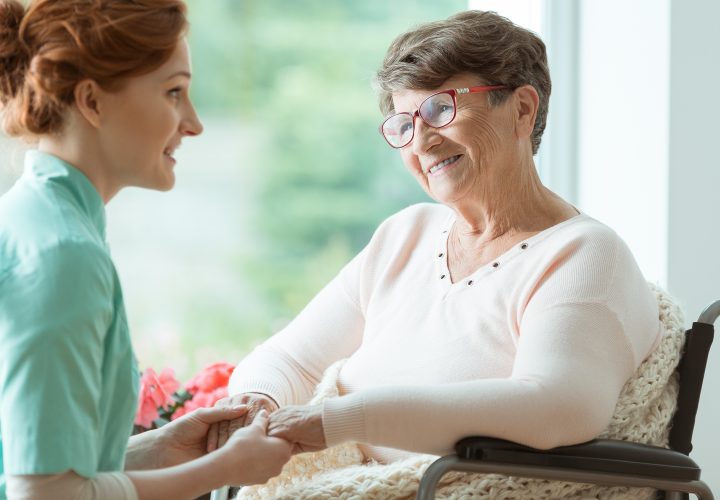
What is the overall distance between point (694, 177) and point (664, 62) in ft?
1.04

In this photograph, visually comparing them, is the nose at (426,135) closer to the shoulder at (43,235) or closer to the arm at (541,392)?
the arm at (541,392)

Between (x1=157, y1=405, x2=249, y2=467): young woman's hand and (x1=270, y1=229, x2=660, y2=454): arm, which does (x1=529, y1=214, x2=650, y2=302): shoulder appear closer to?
(x1=270, y1=229, x2=660, y2=454): arm

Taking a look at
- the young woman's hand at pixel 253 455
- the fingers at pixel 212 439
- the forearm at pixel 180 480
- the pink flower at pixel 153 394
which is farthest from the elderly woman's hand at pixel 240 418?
the pink flower at pixel 153 394

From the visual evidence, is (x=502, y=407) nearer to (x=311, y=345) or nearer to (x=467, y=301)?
(x=467, y=301)

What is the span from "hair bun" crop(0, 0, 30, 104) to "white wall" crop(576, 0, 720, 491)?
1.74 metres

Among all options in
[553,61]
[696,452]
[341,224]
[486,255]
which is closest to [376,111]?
[341,224]

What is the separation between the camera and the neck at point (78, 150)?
1.41 meters

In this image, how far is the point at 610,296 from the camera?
174cm

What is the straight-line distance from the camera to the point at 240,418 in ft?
6.16

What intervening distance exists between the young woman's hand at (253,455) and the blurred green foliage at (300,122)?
134cm

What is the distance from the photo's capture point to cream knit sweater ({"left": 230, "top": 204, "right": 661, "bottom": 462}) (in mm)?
1622

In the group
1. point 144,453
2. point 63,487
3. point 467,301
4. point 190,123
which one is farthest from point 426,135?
point 63,487

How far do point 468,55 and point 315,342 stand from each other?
0.72 meters

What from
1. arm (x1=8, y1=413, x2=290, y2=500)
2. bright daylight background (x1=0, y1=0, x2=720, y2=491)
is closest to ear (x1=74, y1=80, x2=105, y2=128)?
arm (x1=8, y1=413, x2=290, y2=500)
